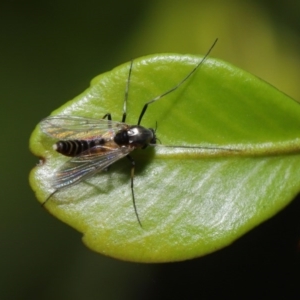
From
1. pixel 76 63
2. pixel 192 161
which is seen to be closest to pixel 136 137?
pixel 192 161

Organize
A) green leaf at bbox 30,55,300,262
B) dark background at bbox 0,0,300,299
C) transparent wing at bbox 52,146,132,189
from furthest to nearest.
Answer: dark background at bbox 0,0,300,299
transparent wing at bbox 52,146,132,189
green leaf at bbox 30,55,300,262

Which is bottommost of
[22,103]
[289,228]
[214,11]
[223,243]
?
[22,103]

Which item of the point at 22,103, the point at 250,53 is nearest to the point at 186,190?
the point at 250,53

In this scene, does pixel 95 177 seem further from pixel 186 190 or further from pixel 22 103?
pixel 22 103

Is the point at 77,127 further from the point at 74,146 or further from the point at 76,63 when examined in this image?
the point at 76,63

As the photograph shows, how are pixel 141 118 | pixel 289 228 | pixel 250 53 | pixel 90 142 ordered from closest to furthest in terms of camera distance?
pixel 141 118
pixel 90 142
pixel 289 228
pixel 250 53

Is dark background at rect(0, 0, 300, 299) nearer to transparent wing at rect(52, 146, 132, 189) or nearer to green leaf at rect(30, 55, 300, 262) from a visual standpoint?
transparent wing at rect(52, 146, 132, 189)

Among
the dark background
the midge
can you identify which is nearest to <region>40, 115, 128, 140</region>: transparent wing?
the midge

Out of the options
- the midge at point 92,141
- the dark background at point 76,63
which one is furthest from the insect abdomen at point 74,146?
the dark background at point 76,63
